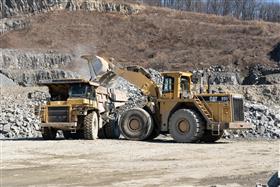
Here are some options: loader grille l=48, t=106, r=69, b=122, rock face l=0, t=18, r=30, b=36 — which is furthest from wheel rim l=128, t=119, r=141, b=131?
rock face l=0, t=18, r=30, b=36

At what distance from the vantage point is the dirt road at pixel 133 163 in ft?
34.7

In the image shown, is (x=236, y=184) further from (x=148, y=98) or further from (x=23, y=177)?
(x=148, y=98)

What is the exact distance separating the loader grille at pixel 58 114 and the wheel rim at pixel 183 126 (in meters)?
3.61

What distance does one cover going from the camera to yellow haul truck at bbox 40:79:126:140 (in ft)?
62.1

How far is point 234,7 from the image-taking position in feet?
375

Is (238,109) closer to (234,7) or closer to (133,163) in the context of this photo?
(133,163)

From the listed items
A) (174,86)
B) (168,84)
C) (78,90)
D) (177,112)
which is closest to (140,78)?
(168,84)

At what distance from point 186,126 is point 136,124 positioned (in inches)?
68.2

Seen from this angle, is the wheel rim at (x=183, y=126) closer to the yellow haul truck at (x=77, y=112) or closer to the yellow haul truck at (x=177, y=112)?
the yellow haul truck at (x=177, y=112)

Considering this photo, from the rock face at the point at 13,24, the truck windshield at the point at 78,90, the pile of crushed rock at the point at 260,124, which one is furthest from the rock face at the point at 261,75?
the rock face at the point at 13,24

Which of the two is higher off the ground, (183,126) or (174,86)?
(174,86)

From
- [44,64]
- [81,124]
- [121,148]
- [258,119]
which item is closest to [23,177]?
[121,148]

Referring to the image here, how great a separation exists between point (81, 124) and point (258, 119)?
7111 millimetres

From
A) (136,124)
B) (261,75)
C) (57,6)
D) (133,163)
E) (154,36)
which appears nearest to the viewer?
(133,163)
